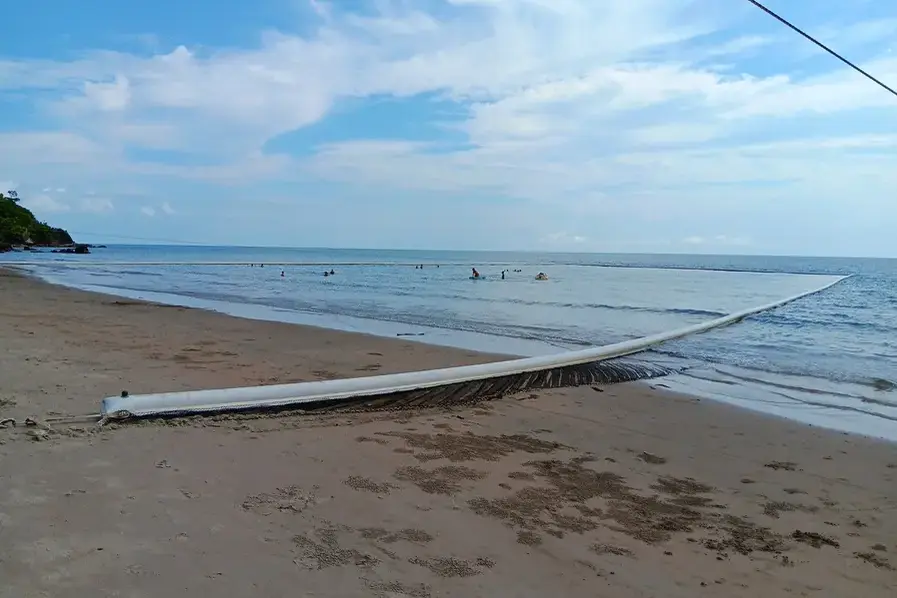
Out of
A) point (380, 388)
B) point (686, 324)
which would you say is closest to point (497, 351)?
point (380, 388)

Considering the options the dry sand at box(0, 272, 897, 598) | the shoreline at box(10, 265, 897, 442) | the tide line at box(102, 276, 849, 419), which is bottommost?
the shoreline at box(10, 265, 897, 442)

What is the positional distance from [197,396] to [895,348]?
15.4 metres

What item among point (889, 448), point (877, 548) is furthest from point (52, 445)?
point (889, 448)

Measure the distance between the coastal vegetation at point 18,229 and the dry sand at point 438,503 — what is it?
80.2 metres

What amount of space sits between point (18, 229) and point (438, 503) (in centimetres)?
9019

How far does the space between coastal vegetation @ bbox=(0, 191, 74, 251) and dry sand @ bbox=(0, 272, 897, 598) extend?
263ft

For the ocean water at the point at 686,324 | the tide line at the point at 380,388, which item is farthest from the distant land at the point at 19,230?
the tide line at the point at 380,388

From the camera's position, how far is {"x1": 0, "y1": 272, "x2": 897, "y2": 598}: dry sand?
321cm

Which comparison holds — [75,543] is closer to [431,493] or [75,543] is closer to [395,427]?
[431,493]

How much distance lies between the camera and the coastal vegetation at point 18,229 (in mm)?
73375

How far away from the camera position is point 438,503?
13.9 feet

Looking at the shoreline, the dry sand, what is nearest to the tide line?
the dry sand

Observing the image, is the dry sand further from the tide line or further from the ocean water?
the ocean water

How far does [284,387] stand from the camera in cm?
660
